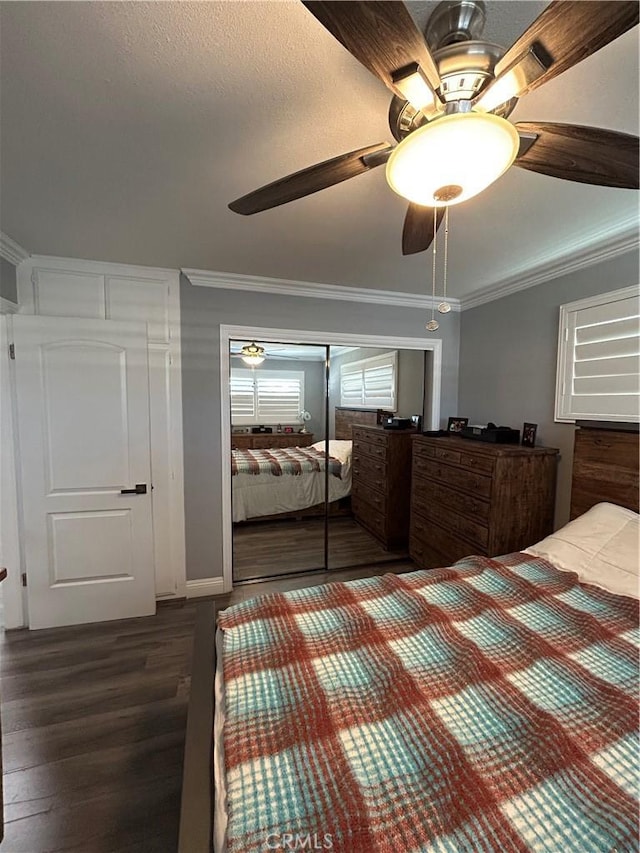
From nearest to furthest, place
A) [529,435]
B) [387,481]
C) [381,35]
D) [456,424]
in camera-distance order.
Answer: [381,35]
[529,435]
[456,424]
[387,481]

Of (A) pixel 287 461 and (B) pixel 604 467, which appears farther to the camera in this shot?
(A) pixel 287 461

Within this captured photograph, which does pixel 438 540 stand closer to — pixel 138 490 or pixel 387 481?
pixel 387 481

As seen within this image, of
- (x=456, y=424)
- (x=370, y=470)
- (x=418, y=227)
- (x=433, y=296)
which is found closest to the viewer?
(x=418, y=227)

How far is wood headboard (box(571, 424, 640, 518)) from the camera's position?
1.91 m

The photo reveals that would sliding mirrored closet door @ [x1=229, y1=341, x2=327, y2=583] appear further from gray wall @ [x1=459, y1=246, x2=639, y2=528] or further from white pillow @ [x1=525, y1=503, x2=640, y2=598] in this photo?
white pillow @ [x1=525, y1=503, x2=640, y2=598]

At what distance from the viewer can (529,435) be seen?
2.62 meters

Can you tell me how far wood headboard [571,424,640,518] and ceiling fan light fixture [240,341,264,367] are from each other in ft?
8.36

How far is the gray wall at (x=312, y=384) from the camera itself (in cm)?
346

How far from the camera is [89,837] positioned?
4.11 feet

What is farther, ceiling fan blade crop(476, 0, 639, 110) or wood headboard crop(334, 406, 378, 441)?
wood headboard crop(334, 406, 378, 441)

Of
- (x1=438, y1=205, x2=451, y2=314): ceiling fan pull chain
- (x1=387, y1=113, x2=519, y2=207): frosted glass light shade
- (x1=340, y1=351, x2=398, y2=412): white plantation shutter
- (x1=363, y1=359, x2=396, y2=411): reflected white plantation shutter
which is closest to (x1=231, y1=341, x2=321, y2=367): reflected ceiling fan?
(x1=340, y1=351, x2=398, y2=412): white plantation shutter

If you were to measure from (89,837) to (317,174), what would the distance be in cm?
237

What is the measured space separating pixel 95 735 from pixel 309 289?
9.93 feet

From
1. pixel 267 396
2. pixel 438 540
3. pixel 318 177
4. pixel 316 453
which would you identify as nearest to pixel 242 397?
pixel 267 396
